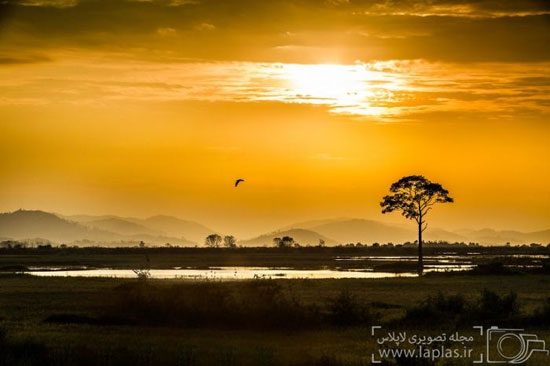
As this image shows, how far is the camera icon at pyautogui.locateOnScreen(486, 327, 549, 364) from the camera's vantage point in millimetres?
28333

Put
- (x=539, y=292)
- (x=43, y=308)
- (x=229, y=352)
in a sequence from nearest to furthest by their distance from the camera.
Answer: (x=229, y=352), (x=43, y=308), (x=539, y=292)

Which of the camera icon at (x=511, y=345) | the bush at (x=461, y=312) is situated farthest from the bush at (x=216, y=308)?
the camera icon at (x=511, y=345)

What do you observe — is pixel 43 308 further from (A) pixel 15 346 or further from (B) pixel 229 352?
(B) pixel 229 352

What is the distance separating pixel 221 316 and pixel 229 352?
28.5 ft

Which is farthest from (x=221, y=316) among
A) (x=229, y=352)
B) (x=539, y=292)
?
(x=539, y=292)

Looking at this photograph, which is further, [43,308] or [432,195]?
[432,195]

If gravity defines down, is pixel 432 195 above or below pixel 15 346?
above

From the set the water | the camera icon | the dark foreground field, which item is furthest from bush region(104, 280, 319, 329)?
the water

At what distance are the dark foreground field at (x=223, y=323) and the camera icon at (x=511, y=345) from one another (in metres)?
0.50

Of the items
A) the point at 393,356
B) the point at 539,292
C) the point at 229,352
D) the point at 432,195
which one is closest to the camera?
the point at 393,356

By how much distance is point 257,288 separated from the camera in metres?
38.9

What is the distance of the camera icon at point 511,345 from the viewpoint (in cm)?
2833

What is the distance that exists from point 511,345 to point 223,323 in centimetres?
1316

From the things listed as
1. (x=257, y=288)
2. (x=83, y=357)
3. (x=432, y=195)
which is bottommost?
(x=83, y=357)
